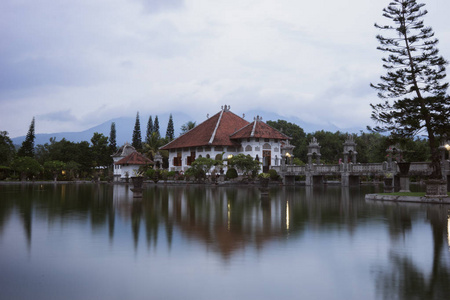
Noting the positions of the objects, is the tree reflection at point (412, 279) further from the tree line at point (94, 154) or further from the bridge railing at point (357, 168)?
the tree line at point (94, 154)

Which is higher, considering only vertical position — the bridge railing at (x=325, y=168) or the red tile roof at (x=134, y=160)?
the red tile roof at (x=134, y=160)

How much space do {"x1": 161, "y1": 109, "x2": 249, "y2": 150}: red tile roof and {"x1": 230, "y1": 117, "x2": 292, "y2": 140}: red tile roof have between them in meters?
1.47

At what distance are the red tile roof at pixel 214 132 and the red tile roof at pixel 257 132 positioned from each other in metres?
1.47

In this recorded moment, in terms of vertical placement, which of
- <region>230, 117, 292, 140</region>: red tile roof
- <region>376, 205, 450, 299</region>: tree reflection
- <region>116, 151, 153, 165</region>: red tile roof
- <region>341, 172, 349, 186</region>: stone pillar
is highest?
<region>230, 117, 292, 140</region>: red tile roof

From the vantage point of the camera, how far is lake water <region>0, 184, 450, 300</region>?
556 centimetres

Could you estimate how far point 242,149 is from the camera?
55562mm

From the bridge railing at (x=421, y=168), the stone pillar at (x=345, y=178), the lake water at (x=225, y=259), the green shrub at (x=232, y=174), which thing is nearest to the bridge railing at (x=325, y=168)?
the stone pillar at (x=345, y=178)

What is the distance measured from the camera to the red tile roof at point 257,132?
175ft

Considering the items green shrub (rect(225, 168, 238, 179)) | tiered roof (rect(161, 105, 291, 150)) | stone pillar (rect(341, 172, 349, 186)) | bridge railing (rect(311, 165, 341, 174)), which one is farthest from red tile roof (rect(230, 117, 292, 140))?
stone pillar (rect(341, 172, 349, 186))

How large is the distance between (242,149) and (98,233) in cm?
4548

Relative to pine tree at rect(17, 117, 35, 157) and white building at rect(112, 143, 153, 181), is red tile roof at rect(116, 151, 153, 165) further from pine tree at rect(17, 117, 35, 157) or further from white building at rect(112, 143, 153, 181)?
pine tree at rect(17, 117, 35, 157)

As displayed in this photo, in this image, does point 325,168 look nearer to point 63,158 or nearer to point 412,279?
point 412,279

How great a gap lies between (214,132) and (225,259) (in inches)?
1925

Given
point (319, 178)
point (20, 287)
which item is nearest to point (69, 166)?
point (319, 178)
